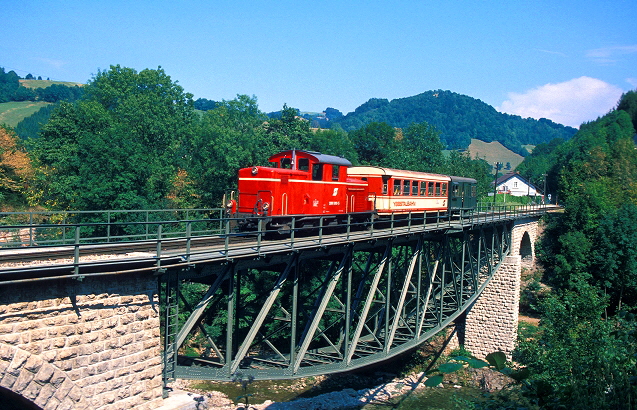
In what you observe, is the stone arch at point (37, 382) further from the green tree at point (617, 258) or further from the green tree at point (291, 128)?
the green tree at point (291, 128)

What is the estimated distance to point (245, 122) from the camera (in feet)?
184

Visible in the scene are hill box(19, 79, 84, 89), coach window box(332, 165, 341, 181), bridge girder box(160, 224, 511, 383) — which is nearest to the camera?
bridge girder box(160, 224, 511, 383)

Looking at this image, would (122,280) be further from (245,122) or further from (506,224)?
(245,122)

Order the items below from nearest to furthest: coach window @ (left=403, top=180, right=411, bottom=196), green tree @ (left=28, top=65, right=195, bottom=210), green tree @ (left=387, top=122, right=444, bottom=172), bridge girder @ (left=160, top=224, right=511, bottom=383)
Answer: bridge girder @ (left=160, top=224, right=511, bottom=383)
coach window @ (left=403, top=180, right=411, bottom=196)
green tree @ (left=28, top=65, right=195, bottom=210)
green tree @ (left=387, top=122, right=444, bottom=172)

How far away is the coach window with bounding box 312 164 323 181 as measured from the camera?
70.5 feet

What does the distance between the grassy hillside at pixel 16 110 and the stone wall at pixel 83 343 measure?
5099 inches

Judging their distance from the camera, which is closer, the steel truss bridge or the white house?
the steel truss bridge

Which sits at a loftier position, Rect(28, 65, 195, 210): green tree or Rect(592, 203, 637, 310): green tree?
Rect(28, 65, 195, 210): green tree

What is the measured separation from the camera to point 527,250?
2002 inches

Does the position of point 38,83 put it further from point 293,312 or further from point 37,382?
point 37,382

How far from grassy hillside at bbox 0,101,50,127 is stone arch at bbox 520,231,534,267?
116 meters

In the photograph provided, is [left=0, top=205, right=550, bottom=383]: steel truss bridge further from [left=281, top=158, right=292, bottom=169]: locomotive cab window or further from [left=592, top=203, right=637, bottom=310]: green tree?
[left=592, top=203, right=637, bottom=310]: green tree

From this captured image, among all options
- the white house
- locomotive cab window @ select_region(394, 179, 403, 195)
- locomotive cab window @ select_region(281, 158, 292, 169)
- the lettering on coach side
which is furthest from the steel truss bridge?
the white house

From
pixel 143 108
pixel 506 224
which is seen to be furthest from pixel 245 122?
pixel 506 224
